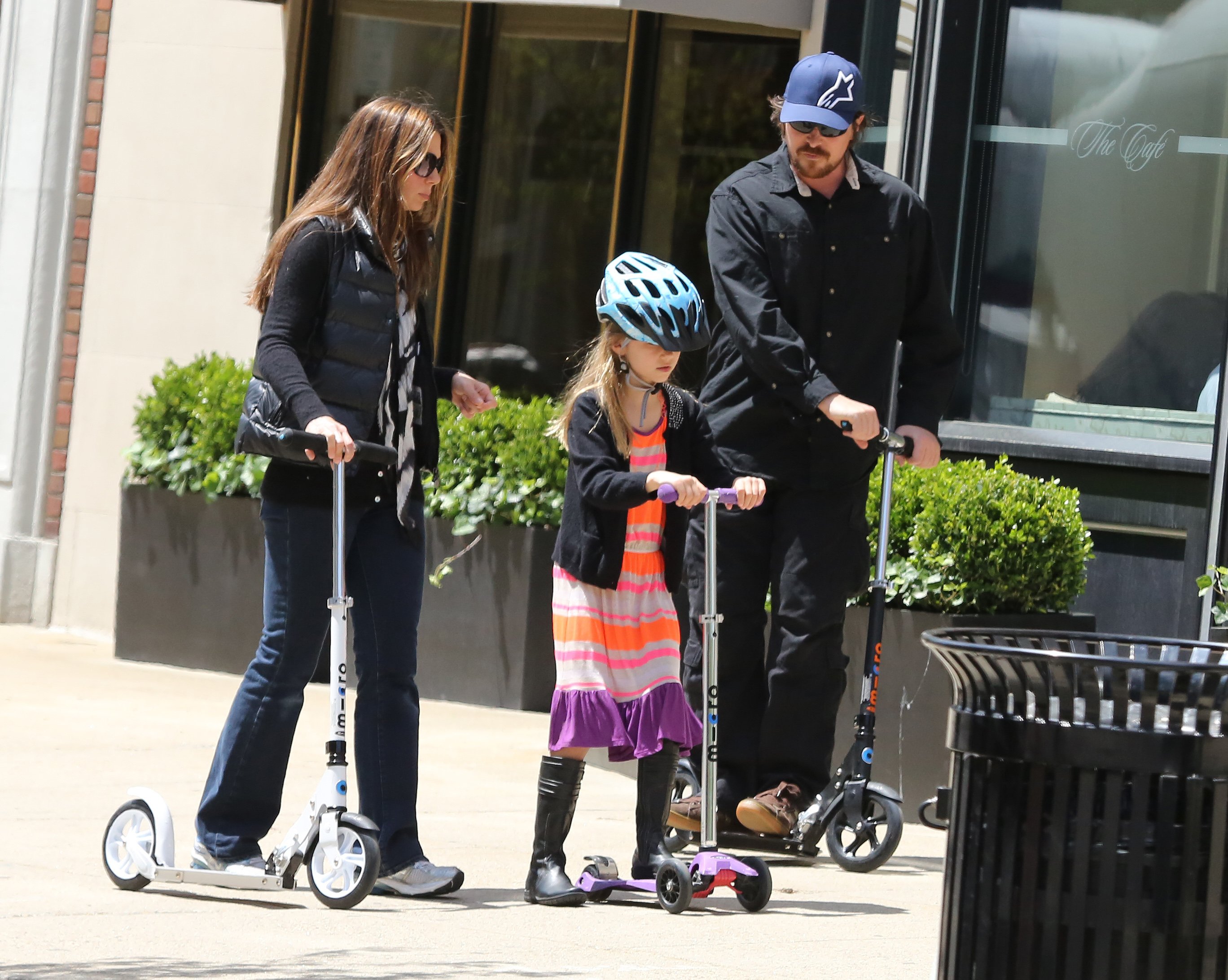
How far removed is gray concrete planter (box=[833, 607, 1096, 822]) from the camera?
7.02 m

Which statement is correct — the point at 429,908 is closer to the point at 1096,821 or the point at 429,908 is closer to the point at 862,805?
the point at 862,805

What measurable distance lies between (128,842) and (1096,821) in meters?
3.24

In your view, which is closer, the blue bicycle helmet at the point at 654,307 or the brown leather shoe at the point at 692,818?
the blue bicycle helmet at the point at 654,307

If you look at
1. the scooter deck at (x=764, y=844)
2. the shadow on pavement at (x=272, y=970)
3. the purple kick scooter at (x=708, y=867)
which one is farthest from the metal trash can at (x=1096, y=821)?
the scooter deck at (x=764, y=844)

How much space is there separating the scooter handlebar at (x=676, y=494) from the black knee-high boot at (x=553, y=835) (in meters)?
0.76

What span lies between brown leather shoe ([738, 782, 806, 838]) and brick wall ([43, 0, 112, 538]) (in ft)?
21.9

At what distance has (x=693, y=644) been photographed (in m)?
6.38

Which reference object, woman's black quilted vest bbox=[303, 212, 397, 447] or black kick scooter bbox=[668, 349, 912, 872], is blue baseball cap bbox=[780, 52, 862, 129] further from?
woman's black quilted vest bbox=[303, 212, 397, 447]

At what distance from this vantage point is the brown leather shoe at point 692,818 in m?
6.03

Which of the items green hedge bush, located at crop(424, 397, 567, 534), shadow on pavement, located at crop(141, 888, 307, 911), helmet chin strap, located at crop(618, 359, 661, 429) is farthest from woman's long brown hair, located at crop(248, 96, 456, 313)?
green hedge bush, located at crop(424, 397, 567, 534)

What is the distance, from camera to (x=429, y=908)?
5.18 metres

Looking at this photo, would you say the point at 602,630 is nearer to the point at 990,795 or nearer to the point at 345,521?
the point at 345,521

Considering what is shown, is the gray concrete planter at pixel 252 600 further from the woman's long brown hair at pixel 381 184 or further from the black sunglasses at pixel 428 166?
the black sunglasses at pixel 428 166

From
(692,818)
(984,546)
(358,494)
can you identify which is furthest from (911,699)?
(358,494)
